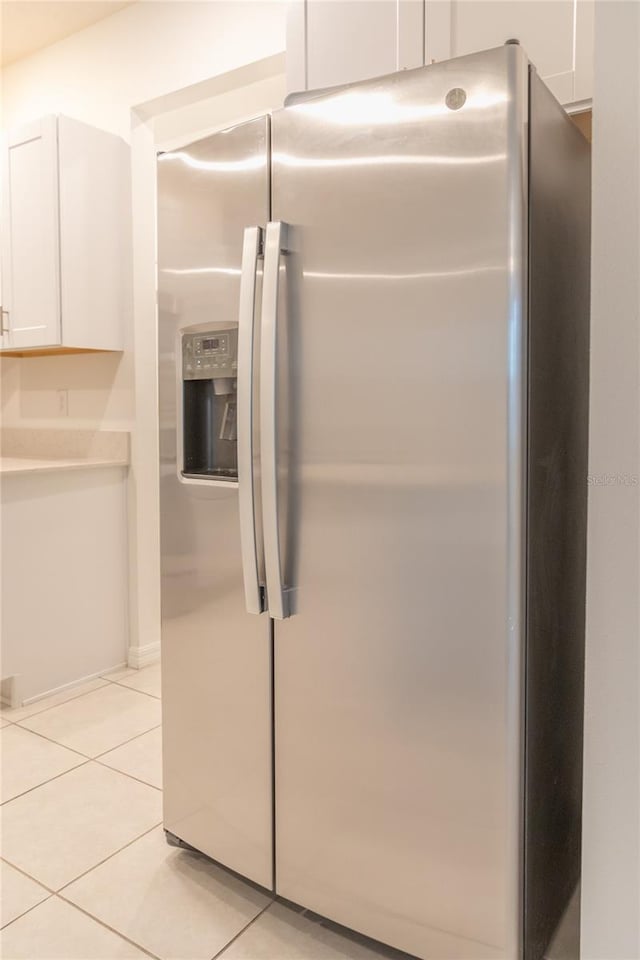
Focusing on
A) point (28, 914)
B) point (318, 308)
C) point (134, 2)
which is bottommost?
point (28, 914)

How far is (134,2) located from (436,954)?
11.3ft

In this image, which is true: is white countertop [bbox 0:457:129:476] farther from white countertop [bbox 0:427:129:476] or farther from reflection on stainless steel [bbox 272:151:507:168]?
reflection on stainless steel [bbox 272:151:507:168]

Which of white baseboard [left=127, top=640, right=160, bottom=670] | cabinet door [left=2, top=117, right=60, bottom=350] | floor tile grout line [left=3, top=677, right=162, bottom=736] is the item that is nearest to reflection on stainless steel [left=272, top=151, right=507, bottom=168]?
cabinet door [left=2, top=117, right=60, bottom=350]

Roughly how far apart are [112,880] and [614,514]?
59.3 inches

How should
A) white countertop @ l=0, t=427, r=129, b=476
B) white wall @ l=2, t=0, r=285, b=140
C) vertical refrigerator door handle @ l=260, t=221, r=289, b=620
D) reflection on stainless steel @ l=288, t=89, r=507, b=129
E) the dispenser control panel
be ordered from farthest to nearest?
white countertop @ l=0, t=427, r=129, b=476 < white wall @ l=2, t=0, r=285, b=140 < the dispenser control panel < vertical refrigerator door handle @ l=260, t=221, r=289, b=620 < reflection on stainless steel @ l=288, t=89, r=507, b=129

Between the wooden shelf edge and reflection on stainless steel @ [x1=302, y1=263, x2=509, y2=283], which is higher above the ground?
the wooden shelf edge

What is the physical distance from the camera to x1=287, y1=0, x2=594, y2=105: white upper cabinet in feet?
5.31

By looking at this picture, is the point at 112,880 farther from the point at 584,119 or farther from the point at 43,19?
the point at 43,19

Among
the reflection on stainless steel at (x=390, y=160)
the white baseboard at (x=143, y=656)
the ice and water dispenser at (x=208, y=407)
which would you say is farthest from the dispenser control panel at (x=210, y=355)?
the white baseboard at (x=143, y=656)

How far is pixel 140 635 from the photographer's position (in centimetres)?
320

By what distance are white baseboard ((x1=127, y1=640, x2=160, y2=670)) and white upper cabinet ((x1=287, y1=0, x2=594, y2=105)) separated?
2343 mm

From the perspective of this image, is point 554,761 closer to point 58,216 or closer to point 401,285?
point 401,285

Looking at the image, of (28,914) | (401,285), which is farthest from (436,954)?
(401,285)

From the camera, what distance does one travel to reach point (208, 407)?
174 cm
